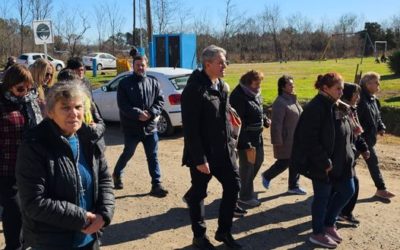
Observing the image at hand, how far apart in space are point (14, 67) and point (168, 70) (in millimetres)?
7279

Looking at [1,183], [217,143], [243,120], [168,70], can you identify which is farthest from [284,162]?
[168,70]

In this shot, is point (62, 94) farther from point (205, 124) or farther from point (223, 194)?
point (223, 194)

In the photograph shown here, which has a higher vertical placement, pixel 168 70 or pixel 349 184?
pixel 168 70

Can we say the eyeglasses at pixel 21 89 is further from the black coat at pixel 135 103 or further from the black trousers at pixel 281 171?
the black trousers at pixel 281 171

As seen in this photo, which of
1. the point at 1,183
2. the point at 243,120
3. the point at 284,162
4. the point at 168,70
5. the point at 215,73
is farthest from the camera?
the point at 168,70

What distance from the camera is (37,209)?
2.80 meters

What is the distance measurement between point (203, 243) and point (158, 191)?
199 centimetres

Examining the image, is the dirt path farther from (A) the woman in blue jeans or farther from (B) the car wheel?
(B) the car wheel

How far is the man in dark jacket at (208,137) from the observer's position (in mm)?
4598

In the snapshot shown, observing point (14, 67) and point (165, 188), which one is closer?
point (14, 67)

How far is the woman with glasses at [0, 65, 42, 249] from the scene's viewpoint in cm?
432

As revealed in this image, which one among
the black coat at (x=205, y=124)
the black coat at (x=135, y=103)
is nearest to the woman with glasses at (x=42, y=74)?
the black coat at (x=135, y=103)

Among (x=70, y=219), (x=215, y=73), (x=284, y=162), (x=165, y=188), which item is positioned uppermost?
(x=215, y=73)

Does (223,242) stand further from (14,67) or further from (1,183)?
(14,67)
